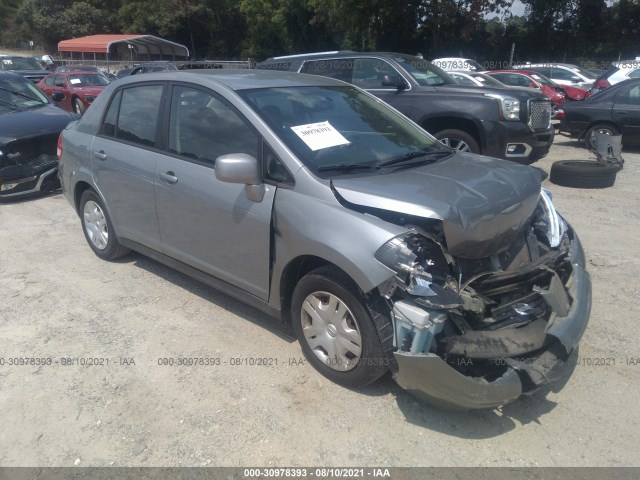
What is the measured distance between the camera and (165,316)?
172 inches

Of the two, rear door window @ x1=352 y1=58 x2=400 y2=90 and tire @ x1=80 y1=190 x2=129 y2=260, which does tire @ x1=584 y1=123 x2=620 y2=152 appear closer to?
rear door window @ x1=352 y1=58 x2=400 y2=90

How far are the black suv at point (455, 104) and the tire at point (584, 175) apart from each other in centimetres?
42

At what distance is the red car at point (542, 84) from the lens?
55.8 feet


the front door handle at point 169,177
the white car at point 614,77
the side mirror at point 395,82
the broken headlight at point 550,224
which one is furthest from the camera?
the white car at point 614,77

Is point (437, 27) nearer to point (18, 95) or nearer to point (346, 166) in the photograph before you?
A: point (18, 95)

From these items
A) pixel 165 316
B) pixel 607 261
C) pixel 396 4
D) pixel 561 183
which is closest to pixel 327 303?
pixel 165 316

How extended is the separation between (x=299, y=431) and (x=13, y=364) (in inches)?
82.0

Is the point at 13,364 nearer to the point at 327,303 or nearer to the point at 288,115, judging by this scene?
the point at 327,303

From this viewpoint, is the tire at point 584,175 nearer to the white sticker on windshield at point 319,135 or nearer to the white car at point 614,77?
the white sticker on windshield at point 319,135

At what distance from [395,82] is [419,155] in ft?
15.2

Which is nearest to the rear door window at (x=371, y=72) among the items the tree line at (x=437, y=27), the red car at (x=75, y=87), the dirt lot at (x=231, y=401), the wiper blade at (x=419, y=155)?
the wiper blade at (x=419, y=155)

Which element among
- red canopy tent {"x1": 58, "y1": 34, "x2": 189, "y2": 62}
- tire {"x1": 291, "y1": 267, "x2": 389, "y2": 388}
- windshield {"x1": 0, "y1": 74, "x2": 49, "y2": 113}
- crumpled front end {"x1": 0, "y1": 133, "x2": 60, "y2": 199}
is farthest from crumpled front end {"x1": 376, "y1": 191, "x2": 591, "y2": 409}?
red canopy tent {"x1": 58, "y1": 34, "x2": 189, "y2": 62}

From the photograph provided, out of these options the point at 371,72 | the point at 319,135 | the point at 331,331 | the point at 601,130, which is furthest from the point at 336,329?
the point at 601,130

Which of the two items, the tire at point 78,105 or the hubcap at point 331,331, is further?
the tire at point 78,105
